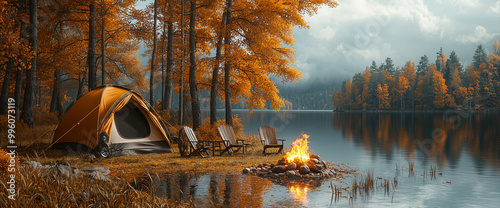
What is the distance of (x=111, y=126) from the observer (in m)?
13.8

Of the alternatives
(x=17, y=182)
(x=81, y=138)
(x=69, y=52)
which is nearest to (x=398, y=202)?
(x=17, y=182)

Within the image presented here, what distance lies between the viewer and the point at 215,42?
64.6 ft

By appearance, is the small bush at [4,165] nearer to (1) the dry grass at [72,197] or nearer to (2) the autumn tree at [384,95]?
(1) the dry grass at [72,197]

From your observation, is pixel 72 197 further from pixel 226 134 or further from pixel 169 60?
pixel 169 60

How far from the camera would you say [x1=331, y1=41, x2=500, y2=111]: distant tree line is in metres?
77.7

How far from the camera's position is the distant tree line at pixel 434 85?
255 feet

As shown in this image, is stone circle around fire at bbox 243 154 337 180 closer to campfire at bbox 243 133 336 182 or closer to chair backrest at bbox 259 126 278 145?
campfire at bbox 243 133 336 182

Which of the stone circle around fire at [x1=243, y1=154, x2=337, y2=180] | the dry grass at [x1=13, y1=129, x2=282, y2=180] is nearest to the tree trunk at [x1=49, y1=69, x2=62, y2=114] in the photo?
the dry grass at [x1=13, y1=129, x2=282, y2=180]

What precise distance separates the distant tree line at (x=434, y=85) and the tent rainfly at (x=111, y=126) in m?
75.7

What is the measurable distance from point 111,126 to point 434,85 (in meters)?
77.8

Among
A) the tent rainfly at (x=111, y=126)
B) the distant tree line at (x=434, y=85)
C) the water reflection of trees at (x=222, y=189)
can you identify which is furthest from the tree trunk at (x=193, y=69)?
the distant tree line at (x=434, y=85)

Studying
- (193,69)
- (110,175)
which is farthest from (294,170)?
(193,69)

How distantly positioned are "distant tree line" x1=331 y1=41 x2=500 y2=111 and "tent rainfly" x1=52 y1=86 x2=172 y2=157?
7566 centimetres

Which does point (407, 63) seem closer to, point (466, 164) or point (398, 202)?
point (466, 164)
